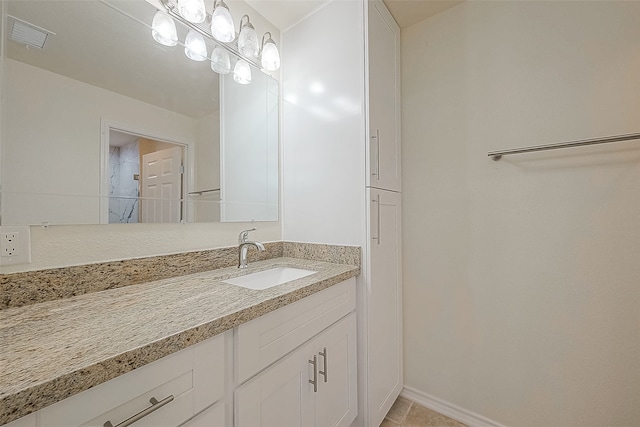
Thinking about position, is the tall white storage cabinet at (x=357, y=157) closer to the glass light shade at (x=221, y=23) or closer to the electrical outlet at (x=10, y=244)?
the glass light shade at (x=221, y=23)

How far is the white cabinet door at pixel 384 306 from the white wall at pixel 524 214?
12 cm

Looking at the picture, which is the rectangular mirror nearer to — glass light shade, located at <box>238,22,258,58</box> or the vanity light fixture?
the vanity light fixture

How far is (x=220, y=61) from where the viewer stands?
53.5 inches

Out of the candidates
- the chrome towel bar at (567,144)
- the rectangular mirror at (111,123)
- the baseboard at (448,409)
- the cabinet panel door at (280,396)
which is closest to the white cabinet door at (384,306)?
the baseboard at (448,409)

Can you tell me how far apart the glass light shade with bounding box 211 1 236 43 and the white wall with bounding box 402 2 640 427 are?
3.54ft

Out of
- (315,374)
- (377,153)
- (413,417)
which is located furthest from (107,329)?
(413,417)

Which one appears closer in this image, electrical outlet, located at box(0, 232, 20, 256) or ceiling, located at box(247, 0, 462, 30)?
electrical outlet, located at box(0, 232, 20, 256)

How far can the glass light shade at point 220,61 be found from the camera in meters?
1.33

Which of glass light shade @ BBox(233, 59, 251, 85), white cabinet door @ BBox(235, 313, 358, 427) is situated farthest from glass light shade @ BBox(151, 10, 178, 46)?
white cabinet door @ BBox(235, 313, 358, 427)

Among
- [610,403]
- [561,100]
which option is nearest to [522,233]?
[561,100]

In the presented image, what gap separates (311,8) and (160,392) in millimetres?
1855

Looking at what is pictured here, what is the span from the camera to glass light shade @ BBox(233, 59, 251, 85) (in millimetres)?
1441

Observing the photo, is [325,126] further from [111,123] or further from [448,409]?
[448,409]

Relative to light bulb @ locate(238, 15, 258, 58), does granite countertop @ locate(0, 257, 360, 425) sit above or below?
below
